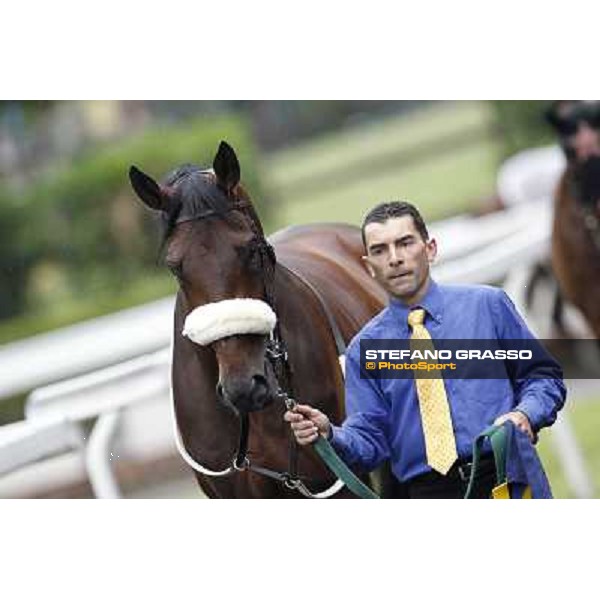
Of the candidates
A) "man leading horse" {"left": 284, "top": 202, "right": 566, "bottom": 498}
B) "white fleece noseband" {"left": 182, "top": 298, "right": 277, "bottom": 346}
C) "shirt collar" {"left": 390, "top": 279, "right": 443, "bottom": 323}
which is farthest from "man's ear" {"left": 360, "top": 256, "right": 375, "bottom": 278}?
"white fleece noseband" {"left": 182, "top": 298, "right": 277, "bottom": 346}

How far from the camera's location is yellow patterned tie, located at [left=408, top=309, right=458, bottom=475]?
4719mm

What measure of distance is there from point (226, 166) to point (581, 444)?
1.60 m

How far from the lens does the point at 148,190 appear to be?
4.62 metres

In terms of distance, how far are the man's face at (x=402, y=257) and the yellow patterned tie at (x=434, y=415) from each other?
6 centimetres

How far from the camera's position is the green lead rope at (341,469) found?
4519mm

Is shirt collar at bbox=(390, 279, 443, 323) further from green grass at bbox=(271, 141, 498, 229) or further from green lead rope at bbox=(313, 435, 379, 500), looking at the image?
green lead rope at bbox=(313, 435, 379, 500)

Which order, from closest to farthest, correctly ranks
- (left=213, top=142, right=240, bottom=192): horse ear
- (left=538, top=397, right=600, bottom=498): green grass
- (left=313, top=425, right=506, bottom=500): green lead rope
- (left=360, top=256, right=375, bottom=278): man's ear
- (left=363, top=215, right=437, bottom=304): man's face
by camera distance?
(left=313, top=425, right=506, bottom=500): green lead rope
(left=213, top=142, right=240, bottom=192): horse ear
(left=363, top=215, right=437, bottom=304): man's face
(left=360, top=256, right=375, bottom=278): man's ear
(left=538, top=397, right=600, bottom=498): green grass

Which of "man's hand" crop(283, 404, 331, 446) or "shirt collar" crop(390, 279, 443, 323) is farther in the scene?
"shirt collar" crop(390, 279, 443, 323)

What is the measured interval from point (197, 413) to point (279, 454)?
23 cm

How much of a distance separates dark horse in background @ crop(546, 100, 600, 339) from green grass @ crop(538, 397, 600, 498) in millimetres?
263

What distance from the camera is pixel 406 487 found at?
4.81m

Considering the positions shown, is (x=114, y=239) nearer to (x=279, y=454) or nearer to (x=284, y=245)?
(x=284, y=245)

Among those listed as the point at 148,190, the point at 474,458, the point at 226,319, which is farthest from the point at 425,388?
the point at 148,190

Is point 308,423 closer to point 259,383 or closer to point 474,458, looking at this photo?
point 259,383
